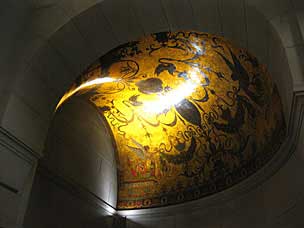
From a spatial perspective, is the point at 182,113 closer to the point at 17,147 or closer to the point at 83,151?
the point at 83,151

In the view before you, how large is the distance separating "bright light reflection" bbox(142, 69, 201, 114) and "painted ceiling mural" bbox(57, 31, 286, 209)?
0.02 m

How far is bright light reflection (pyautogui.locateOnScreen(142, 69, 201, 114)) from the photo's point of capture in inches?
203

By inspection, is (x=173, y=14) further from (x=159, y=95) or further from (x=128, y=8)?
(x=159, y=95)

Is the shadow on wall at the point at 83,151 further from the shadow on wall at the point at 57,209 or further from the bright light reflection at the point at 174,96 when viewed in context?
the bright light reflection at the point at 174,96

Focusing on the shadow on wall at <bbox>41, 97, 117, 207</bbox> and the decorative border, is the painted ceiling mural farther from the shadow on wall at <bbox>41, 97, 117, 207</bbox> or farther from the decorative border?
the shadow on wall at <bbox>41, 97, 117, 207</bbox>

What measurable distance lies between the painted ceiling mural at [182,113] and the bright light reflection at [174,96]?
2 centimetres

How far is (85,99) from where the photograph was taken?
5.74m

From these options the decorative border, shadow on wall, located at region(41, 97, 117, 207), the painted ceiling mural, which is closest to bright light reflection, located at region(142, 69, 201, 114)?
the painted ceiling mural

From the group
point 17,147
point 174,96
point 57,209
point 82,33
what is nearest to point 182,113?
point 174,96

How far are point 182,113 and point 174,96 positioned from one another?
0.35 meters

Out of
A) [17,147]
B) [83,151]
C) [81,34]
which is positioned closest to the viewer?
[17,147]

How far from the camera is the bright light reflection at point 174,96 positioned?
5.15 meters

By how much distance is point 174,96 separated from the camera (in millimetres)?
5590

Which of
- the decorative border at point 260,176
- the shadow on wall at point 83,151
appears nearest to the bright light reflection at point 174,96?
the shadow on wall at point 83,151
